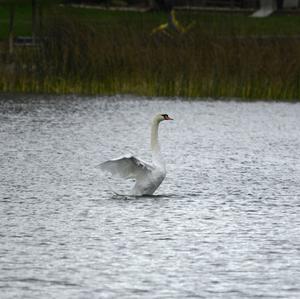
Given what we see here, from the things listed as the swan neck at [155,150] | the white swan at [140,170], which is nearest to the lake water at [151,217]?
the white swan at [140,170]

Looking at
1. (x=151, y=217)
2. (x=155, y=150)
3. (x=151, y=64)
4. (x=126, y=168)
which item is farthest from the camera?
(x=151, y=64)

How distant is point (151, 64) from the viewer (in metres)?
32.8

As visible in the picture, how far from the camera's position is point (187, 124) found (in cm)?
2936

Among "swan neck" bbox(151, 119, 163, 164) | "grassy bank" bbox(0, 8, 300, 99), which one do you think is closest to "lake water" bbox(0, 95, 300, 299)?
"swan neck" bbox(151, 119, 163, 164)

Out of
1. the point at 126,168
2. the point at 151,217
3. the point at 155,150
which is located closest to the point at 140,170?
the point at 126,168

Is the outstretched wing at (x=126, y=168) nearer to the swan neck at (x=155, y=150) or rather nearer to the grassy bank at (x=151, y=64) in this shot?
the swan neck at (x=155, y=150)

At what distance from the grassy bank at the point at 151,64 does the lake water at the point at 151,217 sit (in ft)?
16.3

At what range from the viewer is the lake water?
38.3ft

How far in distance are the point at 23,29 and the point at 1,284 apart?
139 ft

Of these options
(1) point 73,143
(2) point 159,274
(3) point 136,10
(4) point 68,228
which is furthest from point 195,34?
(3) point 136,10

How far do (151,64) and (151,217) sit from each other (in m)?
17.9

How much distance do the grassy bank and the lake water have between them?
496 centimetres

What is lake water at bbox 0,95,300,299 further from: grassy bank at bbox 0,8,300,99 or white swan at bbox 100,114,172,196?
grassy bank at bbox 0,8,300,99

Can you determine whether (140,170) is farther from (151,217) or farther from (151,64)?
(151,64)
